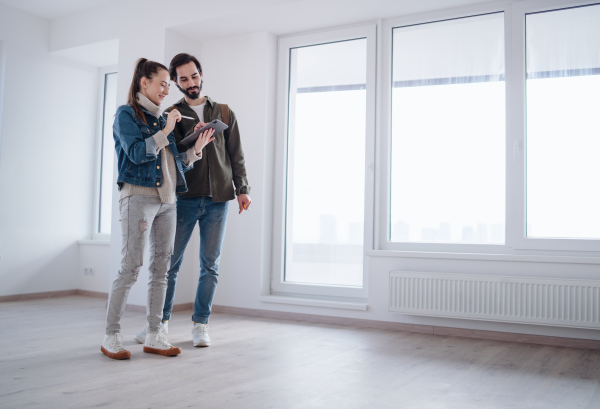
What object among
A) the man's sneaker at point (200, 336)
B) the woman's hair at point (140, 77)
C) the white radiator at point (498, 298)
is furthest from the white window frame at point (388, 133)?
the woman's hair at point (140, 77)

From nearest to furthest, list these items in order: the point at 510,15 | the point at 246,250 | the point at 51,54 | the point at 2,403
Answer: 1. the point at 2,403
2. the point at 510,15
3. the point at 246,250
4. the point at 51,54

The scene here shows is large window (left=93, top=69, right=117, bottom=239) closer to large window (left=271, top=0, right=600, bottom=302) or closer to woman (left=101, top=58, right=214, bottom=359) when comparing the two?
large window (left=271, top=0, right=600, bottom=302)

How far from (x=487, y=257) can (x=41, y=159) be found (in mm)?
3736

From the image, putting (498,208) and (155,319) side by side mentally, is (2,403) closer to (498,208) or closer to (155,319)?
(155,319)

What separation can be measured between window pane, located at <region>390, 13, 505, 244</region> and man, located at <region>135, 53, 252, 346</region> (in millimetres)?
1396

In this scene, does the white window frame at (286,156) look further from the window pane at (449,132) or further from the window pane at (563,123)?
the window pane at (563,123)

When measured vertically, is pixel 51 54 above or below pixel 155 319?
above

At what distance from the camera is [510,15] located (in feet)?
10.6

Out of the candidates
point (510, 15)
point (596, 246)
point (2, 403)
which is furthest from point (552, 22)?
point (2, 403)

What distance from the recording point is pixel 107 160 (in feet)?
16.1

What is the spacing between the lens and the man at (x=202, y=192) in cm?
251

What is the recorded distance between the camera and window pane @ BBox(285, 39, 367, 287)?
371cm

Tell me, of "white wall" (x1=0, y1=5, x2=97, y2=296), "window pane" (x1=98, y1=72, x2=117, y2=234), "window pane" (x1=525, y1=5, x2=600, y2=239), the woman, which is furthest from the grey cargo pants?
"window pane" (x1=98, y1=72, x2=117, y2=234)

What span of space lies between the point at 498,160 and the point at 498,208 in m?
0.31
